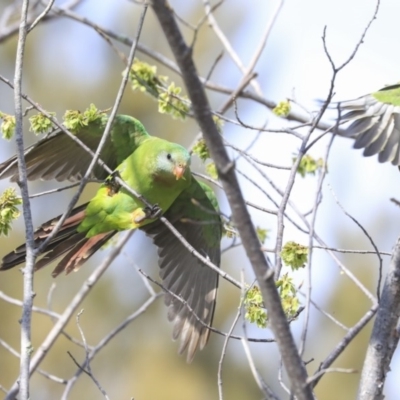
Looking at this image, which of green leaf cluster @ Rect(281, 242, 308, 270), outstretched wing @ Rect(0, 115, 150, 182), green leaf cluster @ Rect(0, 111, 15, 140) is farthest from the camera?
outstretched wing @ Rect(0, 115, 150, 182)

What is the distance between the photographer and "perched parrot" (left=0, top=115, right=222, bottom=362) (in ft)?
14.4

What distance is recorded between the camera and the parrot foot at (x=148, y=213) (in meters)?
4.38

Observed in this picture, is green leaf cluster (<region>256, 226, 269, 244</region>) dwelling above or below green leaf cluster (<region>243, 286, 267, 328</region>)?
above

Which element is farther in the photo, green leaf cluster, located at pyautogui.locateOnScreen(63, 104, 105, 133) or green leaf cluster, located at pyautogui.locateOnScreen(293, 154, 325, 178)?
green leaf cluster, located at pyautogui.locateOnScreen(293, 154, 325, 178)

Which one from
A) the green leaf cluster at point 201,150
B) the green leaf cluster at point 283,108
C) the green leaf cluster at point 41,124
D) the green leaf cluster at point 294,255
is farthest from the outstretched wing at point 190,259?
the green leaf cluster at point 294,255

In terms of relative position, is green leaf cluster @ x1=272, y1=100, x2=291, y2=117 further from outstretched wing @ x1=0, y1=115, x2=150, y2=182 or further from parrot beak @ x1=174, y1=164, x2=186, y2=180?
outstretched wing @ x1=0, y1=115, x2=150, y2=182

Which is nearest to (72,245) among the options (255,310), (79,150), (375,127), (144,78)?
(79,150)

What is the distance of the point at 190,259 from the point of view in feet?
16.9

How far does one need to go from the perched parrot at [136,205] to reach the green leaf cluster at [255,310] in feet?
3.69

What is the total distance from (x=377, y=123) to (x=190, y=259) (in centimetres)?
164

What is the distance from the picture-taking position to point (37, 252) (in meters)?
2.73

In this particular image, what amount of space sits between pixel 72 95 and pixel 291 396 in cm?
951

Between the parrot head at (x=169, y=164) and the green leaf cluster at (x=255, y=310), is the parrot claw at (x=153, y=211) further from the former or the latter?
the green leaf cluster at (x=255, y=310)

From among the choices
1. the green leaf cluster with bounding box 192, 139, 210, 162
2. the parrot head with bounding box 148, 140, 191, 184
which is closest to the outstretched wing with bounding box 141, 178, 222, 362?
the parrot head with bounding box 148, 140, 191, 184
